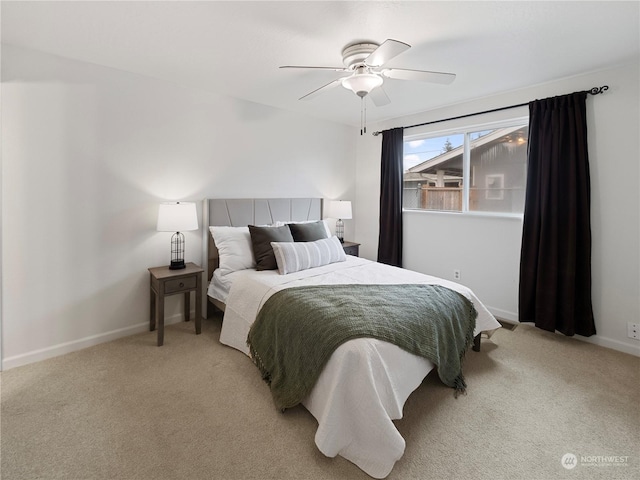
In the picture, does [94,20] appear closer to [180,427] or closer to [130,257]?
[130,257]

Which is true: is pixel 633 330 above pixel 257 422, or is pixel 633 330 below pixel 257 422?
above

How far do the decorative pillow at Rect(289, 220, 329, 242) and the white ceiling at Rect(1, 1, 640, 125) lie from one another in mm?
1412

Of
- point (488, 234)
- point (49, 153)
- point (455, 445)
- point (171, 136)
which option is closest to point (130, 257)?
point (49, 153)

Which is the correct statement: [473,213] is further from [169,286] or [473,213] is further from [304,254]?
[169,286]

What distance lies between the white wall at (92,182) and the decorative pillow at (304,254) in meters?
1.02

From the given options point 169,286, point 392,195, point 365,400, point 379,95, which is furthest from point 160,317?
point 392,195

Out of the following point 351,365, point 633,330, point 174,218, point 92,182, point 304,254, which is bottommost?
point 633,330

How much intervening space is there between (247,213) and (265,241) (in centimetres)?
66

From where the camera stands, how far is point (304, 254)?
9.87 ft

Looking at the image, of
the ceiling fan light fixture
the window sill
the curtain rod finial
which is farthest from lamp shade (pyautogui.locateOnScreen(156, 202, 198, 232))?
the curtain rod finial

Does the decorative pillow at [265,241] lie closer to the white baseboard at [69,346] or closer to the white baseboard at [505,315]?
the white baseboard at [69,346]

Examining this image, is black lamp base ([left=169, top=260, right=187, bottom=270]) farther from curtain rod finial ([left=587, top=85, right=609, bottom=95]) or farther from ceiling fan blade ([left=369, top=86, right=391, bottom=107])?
curtain rod finial ([left=587, top=85, right=609, bottom=95])

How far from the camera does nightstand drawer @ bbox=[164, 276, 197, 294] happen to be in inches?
110

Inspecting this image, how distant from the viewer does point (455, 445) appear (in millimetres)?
1714
